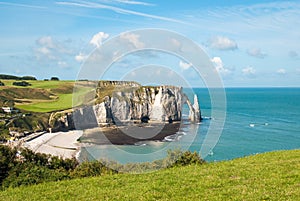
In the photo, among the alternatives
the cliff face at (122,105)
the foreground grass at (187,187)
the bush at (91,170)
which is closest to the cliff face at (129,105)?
the cliff face at (122,105)

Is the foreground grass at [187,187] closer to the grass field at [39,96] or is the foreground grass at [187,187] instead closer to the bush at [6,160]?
the bush at [6,160]

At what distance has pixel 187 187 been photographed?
1036 cm

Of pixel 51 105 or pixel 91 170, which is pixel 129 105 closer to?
pixel 91 170

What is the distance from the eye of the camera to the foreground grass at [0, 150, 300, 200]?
9.26 m

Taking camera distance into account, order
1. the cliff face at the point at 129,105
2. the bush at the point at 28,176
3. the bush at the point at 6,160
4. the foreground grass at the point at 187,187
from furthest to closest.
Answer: the cliff face at the point at 129,105
the bush at the point at 6,160
the bush at the point at 28,176
the foreground grass at the point at 187,187

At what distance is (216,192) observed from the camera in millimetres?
9539

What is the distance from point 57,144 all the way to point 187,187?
242ft

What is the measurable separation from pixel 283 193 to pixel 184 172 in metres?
4.88

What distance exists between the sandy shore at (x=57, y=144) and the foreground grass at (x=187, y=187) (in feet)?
178

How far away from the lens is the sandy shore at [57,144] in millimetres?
69244

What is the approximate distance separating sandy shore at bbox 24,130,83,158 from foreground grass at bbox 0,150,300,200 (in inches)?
2139

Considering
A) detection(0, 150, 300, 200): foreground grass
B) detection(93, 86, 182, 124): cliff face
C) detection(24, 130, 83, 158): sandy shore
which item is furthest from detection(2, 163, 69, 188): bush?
detection(24, 130, 83, 158): sandy shore

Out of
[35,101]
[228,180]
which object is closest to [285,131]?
[35,101]

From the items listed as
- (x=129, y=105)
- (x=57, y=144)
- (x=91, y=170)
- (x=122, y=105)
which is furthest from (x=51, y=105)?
(x=91, y=170)
